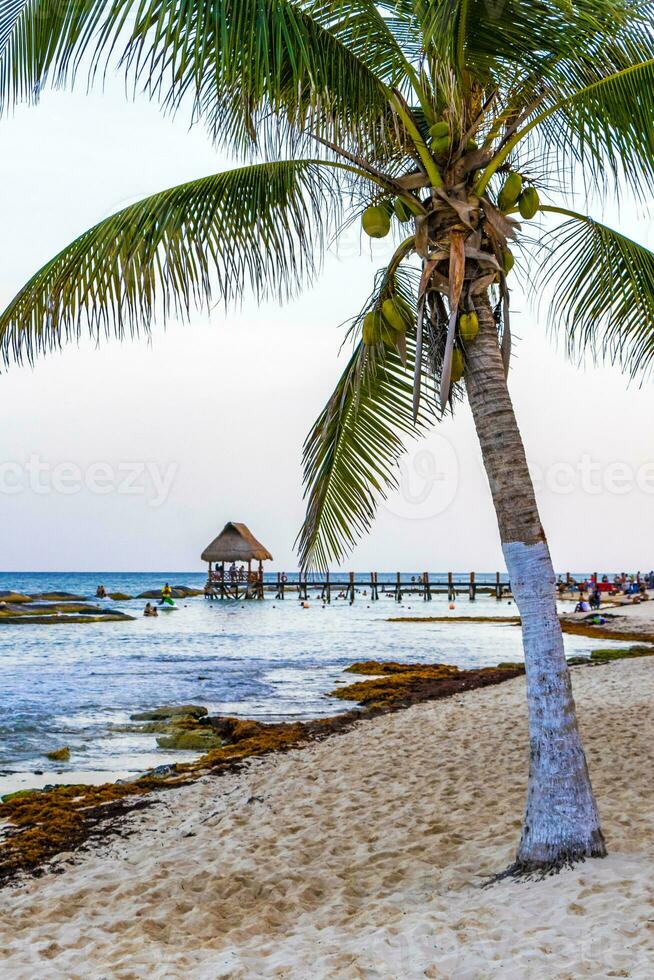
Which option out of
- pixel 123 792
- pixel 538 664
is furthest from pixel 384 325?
pixel 123 792

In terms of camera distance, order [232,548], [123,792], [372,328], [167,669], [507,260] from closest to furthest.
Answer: [507,260] < [372,328] < [123,792] < [167,669] < [232,548]

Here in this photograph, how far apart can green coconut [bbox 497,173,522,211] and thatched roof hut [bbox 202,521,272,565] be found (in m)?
46.1

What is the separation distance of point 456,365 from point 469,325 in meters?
0.26

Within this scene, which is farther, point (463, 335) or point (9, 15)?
point (463, 335)

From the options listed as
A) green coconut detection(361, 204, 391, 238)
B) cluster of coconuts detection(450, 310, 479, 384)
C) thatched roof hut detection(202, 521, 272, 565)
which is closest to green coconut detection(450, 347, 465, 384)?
cluster of coconuts detection(450, 310, 479, 384)

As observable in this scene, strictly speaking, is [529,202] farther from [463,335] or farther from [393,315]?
[393,315]

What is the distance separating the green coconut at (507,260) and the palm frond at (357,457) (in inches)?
63.1

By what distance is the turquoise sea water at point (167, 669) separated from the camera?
11492mm

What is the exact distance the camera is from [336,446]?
22.5 ft

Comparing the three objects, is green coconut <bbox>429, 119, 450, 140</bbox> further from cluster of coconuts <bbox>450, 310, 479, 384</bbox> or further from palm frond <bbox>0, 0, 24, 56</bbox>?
palm frond <bbox>0, 0, 24, 56</bbox>

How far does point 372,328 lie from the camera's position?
5.23m

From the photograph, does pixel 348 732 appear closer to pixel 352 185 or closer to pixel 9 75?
pixel 352 185

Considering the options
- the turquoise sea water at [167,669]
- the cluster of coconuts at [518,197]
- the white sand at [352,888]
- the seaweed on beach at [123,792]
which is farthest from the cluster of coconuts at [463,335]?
the turquoise sea water at [167,669]

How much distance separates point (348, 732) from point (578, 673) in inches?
262
